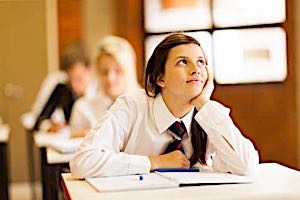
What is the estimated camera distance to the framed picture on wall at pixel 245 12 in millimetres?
4828

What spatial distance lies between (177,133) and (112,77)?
1564 mm

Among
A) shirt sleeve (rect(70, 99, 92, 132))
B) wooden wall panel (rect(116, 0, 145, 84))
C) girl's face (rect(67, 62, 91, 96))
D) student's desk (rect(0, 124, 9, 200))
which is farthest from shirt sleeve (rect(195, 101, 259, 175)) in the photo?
wooden wall panel (rect(116, 0, 145, 84))

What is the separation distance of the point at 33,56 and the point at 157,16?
4.17ft

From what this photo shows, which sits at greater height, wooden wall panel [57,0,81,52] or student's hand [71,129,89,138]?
wooden wall panel [57,0,81,52]

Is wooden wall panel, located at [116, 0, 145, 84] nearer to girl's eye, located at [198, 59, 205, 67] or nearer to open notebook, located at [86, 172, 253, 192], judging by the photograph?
girl's eye, located at [198, 59, 205, 67]

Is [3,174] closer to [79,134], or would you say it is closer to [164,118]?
[79,134]

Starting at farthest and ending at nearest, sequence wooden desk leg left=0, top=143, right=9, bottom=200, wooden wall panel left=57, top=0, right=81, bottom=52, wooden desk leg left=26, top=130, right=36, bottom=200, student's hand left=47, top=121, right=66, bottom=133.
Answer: wooden wall panel left=57, top=0, right=81, bottom=52 → wooden desk leg left=26, top=130, right=36, bottom=200 → student's hand left=47, top=121, right=66, bottom=133 → wooden desk leg left=0, top=143, right=9, bottom=200

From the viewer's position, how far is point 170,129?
2.06 m

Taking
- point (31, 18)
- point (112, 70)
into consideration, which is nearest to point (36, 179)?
point (31, 18)

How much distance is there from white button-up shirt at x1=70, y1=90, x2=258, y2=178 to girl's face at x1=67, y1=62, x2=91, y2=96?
2641 mm

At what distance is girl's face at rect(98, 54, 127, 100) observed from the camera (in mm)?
3576

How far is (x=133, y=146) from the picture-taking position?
211 cm

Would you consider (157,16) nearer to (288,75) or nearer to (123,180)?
(288,75)

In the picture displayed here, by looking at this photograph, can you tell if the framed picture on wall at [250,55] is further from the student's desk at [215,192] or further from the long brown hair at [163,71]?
the student's desk at [215,192]
